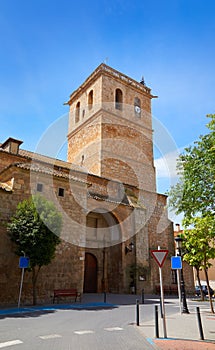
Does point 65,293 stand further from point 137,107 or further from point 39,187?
point 137,107

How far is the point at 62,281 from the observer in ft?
49.5

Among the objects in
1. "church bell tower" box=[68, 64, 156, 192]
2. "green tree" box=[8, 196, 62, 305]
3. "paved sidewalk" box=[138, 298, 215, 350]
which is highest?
"church bell tower" box=[68, 64, 156, 192]

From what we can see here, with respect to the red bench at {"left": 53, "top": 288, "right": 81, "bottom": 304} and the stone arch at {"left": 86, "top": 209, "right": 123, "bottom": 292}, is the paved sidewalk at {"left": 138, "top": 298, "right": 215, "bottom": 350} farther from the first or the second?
the stone arch at {"left": 86, "top": 209, "right": 123, "bottom": 292}

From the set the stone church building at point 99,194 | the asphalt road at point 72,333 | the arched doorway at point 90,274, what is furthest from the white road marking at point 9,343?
the arched doorway at point 90,274

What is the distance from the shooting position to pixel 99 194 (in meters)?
23.2

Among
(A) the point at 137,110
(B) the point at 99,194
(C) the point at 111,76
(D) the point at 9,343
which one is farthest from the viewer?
(A) the point at 137,110

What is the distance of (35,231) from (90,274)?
964cm

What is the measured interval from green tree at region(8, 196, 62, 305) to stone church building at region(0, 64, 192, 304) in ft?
2.80

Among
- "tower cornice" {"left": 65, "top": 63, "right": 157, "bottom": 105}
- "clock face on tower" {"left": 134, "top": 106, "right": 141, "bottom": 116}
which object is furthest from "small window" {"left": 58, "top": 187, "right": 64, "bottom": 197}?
"clock face on tower" {"left": 134, "top": 106, "right": 141, "bottom": 116}

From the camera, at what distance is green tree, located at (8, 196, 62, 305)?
1290cm

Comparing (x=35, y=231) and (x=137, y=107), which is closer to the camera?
(x=35, y=231)

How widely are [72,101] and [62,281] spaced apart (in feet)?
80.0

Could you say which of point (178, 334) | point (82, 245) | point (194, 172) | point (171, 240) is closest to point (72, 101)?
point (171, 240)

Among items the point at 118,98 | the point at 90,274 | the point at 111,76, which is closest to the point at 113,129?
the point at 118,98
